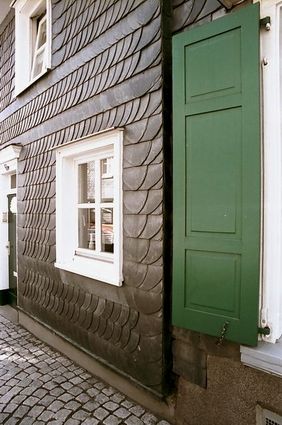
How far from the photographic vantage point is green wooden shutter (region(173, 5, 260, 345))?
187cm

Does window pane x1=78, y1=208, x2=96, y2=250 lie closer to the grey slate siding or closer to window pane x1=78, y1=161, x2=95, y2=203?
window pane x1=78, y1=161, x2=95, y2=203

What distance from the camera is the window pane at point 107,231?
331 cm

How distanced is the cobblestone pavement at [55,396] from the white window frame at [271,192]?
4.45 ft

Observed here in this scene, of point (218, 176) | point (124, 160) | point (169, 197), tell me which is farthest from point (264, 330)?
point (124, 160)

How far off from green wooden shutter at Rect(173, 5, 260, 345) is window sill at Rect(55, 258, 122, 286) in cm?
88

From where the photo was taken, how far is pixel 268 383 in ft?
6.43

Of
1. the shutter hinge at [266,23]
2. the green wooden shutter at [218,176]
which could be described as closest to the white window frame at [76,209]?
the green wooden shutter at [218,176]

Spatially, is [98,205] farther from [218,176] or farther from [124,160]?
[218,176]

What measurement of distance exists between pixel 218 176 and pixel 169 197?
1.96 feet

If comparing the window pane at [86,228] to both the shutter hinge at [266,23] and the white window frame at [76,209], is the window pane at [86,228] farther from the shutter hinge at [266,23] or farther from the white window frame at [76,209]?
the shutter hinge at [266,23]

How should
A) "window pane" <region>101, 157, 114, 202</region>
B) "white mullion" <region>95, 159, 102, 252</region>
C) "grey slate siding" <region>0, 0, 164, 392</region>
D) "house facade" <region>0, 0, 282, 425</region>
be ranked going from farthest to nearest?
"white mullion" <region>95, 159, 102, 252</region> < "window pane" <region>101, 157, 114, 202</region> < "grey slate siding" <region>0, 0, 164, 392</region> < "house facade" <region>0, 0, 282, 425</region>

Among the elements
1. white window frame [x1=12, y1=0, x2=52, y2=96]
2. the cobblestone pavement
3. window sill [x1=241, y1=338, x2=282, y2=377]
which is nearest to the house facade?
window sill [x1=241, y1=338, x2=282, y2=377]

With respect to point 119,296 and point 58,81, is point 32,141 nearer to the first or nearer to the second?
point 58,81

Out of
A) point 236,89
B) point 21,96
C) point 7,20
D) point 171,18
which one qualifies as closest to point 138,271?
point 236,89
